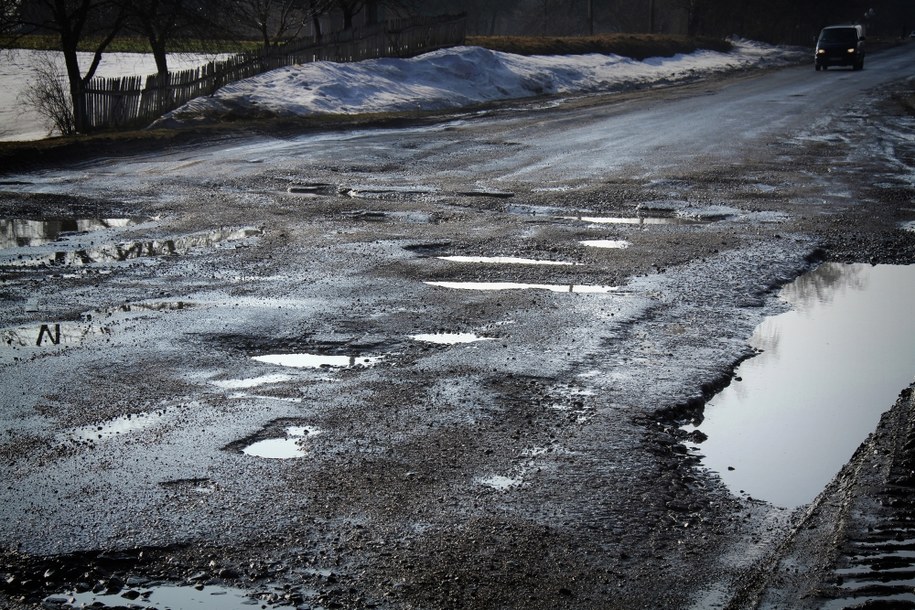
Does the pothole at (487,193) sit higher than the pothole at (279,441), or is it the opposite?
the pothole at (487,193)

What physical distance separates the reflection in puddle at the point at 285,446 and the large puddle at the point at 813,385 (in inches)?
82.2

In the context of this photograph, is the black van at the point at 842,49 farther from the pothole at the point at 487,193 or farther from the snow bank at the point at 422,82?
the pothole at the point at 487,193

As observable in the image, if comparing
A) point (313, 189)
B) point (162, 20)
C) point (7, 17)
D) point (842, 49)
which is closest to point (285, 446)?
point (313, 189)

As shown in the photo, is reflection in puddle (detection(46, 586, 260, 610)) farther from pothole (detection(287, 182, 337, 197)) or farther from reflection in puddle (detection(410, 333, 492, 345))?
pothole (detection(287, 182, 337, 197))

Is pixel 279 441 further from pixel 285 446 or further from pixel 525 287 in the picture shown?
pixel 525 287

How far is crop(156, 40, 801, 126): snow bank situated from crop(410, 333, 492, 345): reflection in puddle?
17341 mm

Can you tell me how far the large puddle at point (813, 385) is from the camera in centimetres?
526

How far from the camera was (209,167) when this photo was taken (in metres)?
16.2

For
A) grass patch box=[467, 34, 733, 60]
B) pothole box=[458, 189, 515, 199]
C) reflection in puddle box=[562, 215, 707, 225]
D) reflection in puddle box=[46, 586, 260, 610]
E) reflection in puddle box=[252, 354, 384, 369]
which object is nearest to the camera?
reflection in puddle box=[46, 586, 260, 610]

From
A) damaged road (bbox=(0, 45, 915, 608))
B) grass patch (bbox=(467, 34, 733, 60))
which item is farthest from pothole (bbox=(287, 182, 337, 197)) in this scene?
grass patch (bbox=(467, 34, 733, 60))

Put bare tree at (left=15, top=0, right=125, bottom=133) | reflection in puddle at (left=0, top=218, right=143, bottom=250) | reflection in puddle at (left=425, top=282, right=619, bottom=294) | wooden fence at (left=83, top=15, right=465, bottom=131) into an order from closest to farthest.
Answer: reflection in puddle at (left=425, top=282, right=619, bottom=294)
reflection in puddle at (left=0, top=218, right=143, bottom=250)
bare tree at (left=15, top=0, right=125, bottom=133)
wooden fence at (left=83, top=15, right=465, bottom=131)

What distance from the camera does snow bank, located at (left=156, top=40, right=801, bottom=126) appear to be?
25.5 meters

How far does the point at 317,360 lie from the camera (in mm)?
6766

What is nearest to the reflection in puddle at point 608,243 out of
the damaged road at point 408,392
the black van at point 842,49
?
the damaged road at point 408,392
